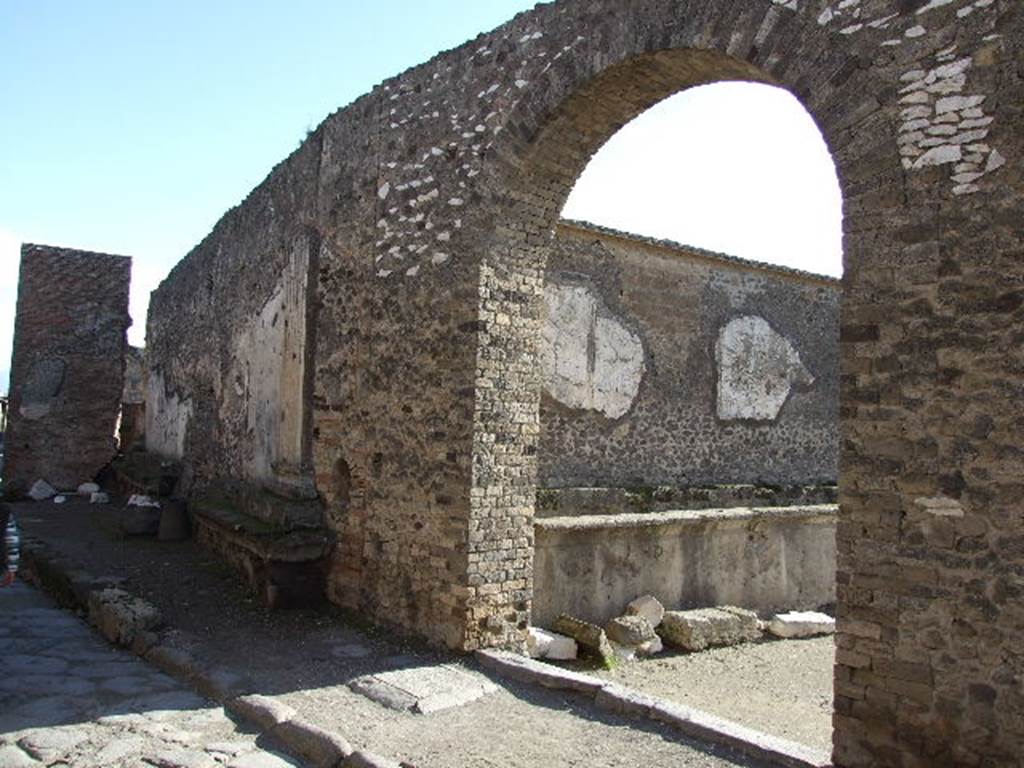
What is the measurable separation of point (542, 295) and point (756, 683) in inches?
154

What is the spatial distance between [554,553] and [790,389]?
6.65 m

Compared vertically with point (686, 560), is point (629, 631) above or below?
below

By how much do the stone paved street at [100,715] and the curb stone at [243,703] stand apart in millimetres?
85

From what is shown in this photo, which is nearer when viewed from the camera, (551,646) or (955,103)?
(955,103)

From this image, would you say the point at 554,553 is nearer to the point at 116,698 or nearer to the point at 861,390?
the point at 116,698

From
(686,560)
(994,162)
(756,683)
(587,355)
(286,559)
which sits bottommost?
(756,683)

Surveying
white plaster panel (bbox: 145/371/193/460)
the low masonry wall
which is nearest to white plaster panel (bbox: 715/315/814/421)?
the low masonry wall

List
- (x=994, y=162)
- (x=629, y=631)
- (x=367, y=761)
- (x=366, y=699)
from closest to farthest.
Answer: (x=994, y=162) < (x=367, y=761) < (x=366, y=699) < (x=629, y=631)

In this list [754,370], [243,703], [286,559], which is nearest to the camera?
[243,703]

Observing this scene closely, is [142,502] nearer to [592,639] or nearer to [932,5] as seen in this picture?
[592,639]

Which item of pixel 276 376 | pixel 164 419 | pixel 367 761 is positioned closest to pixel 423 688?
pixel 367 761

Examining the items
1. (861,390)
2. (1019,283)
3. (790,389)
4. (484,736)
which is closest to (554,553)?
(484,736)

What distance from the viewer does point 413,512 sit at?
622 cm

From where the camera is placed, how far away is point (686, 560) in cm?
931
